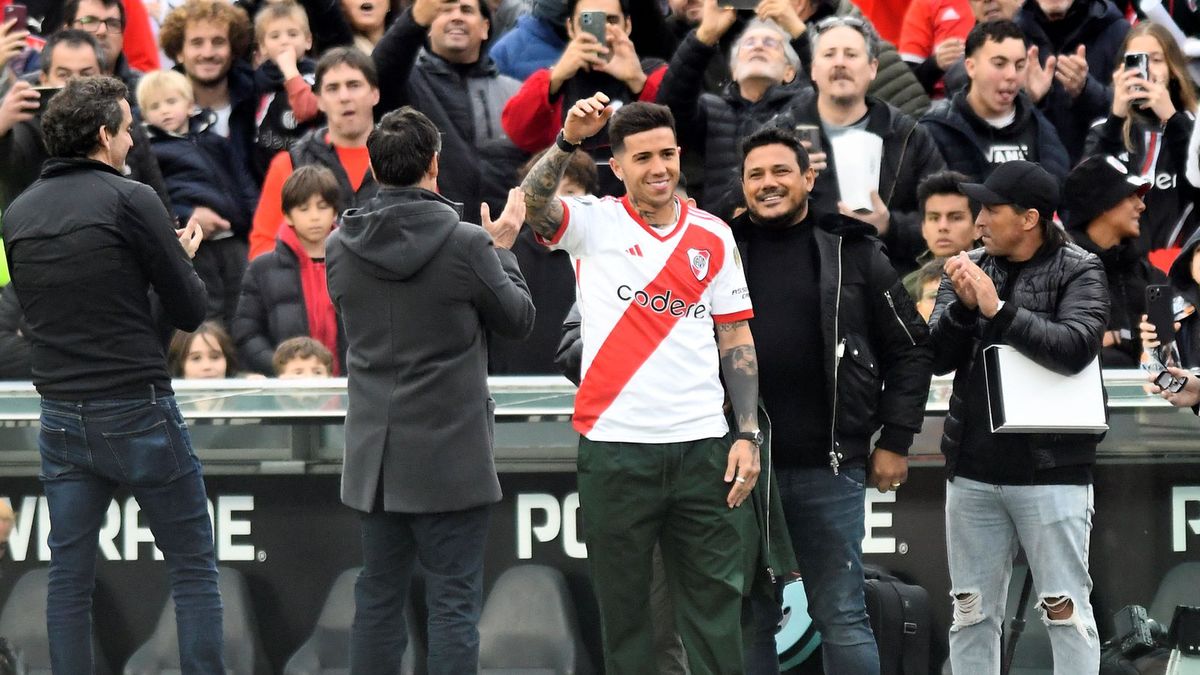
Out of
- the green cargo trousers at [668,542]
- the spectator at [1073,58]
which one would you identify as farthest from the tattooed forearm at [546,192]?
the spectator at [1073,58]

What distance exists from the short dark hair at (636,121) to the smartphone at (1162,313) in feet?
5.93

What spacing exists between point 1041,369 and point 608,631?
1586 mm

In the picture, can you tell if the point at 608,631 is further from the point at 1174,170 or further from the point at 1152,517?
the point at 1174,170

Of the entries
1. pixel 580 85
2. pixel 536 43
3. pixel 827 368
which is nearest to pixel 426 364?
pixel 827 368

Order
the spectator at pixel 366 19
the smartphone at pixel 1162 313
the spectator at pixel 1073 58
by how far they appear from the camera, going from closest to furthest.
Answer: the smartphone at pixel 1162 313 → the spectator at pixel 1073 58 → the spectator at pixel 366 19

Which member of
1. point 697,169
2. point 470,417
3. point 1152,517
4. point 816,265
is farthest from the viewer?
point 697,169

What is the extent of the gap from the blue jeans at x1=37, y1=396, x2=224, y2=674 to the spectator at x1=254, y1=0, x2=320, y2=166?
319 centimetres

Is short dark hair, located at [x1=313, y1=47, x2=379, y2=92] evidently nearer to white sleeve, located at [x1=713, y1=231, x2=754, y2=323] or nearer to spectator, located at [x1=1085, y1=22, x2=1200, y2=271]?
white sleeve, located at [x1=713, y1=231, x2=754, y2=323]

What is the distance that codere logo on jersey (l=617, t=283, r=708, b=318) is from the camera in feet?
17.7

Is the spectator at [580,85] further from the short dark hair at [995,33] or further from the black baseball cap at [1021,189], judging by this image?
the black baseball cap at [1021,189]

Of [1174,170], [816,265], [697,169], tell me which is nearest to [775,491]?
[816,265]

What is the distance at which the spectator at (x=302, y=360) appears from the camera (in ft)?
24.0

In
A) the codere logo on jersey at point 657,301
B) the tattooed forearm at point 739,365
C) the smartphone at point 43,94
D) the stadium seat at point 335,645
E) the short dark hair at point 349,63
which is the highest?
the short dark hair at point 349,63

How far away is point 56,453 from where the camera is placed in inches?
218
